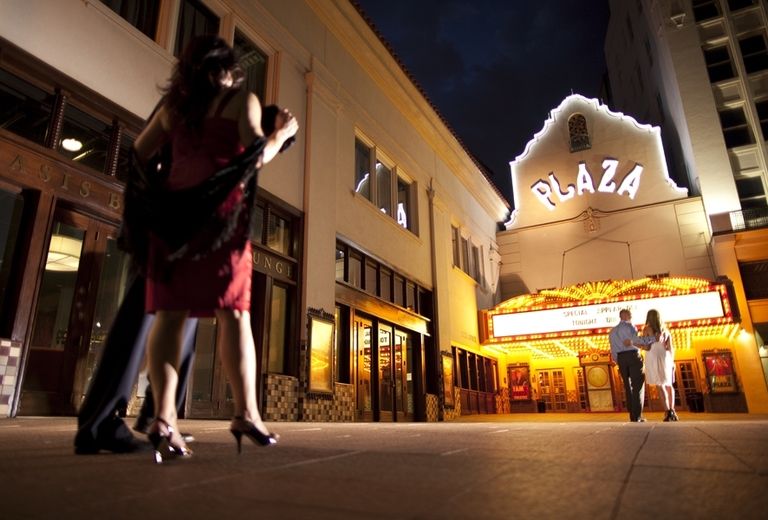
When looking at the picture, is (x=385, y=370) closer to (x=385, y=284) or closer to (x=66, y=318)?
(x=385, y=284)

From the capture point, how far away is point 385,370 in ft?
37.7

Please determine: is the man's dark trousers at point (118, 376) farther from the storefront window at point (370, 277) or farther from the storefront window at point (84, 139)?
the storefront window at point (370, 277)

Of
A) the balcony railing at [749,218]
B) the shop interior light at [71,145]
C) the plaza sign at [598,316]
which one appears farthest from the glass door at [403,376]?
the balcony railing at [749,218]

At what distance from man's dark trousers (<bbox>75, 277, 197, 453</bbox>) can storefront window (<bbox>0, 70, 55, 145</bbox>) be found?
4868mm

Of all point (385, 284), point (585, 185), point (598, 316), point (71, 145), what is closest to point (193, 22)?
point (71, 145)

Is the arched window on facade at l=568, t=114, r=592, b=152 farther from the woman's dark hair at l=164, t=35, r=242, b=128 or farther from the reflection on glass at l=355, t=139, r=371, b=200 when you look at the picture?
A: the woman's dark hair at l=164, t=35, r=242, b=128

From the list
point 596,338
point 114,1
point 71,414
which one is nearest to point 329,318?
point 71,414

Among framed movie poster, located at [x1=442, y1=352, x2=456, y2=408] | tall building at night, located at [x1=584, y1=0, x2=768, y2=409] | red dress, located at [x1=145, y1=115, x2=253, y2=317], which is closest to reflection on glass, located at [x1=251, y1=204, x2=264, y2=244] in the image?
red dress, located at [x1=145, y1=115, x2=253, y2=317]

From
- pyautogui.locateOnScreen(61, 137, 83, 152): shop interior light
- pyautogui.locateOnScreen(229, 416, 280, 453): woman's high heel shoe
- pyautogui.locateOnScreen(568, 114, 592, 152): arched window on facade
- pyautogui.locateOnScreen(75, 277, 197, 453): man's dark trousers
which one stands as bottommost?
pyautogui.locateOnScreen(229, 416, 280, 453): woman's high heel shoe

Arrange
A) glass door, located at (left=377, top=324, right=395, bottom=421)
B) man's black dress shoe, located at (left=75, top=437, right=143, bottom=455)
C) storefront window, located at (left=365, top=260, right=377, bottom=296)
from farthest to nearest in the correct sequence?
1. storefront window, located at (left=365, top=260, right=377, bottom=296)
2. glass door, located at (left=377, top=324, right=395, bottom=421)
3. man's black dress shoe, located at (left=75, top=437, right=143, bottom=455)

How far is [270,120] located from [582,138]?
65.1ft

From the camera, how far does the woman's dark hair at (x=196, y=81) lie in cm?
193

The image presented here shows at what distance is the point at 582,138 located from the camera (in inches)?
775

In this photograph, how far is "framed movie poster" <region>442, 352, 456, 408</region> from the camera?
13.4m
